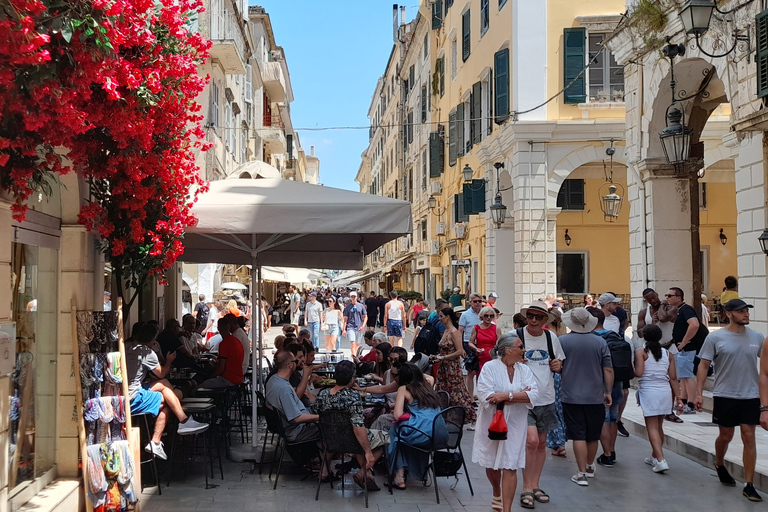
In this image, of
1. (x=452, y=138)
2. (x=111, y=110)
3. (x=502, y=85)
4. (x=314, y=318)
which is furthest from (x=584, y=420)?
(x=452, y=138)

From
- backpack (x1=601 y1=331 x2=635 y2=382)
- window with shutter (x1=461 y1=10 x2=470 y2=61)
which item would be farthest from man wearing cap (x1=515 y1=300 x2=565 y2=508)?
window with shutter (x1=461 y1=10 x2=470 y2=61)

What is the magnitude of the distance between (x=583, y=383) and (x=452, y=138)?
22481 mm

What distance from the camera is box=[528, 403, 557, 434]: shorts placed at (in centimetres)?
697

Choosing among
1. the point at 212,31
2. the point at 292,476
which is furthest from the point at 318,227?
the point at 212,31

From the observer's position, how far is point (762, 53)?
30.9 feet

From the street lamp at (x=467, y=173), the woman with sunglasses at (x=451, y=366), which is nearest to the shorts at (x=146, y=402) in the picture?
the woman with sunglasses at (x=451, y=366)

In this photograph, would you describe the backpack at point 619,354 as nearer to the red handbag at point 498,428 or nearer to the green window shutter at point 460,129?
the red handbag at point 498,428

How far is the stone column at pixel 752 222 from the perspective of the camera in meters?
9.73

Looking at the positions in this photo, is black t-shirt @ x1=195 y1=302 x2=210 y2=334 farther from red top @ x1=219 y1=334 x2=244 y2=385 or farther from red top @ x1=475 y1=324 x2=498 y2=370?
red top @ x1=475 y1=324 x2=498 y2=370

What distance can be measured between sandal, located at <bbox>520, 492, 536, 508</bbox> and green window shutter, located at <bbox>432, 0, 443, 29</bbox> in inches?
1148

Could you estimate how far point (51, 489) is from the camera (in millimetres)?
5938

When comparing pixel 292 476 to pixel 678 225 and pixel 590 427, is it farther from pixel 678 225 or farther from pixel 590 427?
pixel 678 225

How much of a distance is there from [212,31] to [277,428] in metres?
16.9

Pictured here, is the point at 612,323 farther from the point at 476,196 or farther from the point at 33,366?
the point at 476,196
